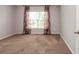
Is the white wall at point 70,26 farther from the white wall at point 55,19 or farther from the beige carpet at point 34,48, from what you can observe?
the white wall at point 55,19

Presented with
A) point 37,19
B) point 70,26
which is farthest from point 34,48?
point 37,19

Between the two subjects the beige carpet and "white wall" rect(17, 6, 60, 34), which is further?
"white wall" rect(17, 6, 60, 34)

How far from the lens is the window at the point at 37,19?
6809mm

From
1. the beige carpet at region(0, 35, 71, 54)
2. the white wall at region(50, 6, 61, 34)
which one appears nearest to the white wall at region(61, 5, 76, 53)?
the beige carpet at region(0, 35, 71, 54)

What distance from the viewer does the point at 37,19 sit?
22.5 feet

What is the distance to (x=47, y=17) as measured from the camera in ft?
22.3

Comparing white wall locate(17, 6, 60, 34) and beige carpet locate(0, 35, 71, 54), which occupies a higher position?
white wall locate(17, 6, 60, 34)

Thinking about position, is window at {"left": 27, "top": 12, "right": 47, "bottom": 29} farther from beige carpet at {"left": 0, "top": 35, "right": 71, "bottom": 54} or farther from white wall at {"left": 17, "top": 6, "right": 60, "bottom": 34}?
beige carpet at {"left": 0, "top": 35, "right": 71, "bottom": 54}

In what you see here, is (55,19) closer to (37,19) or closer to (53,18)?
(53,18)

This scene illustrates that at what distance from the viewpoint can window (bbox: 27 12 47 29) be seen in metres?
6.81

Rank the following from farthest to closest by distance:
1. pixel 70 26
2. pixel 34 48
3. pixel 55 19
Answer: pixel 55 19
pixel 34 48
pixel 70 26

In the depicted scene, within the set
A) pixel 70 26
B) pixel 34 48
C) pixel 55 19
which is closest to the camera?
pixel 70 26
